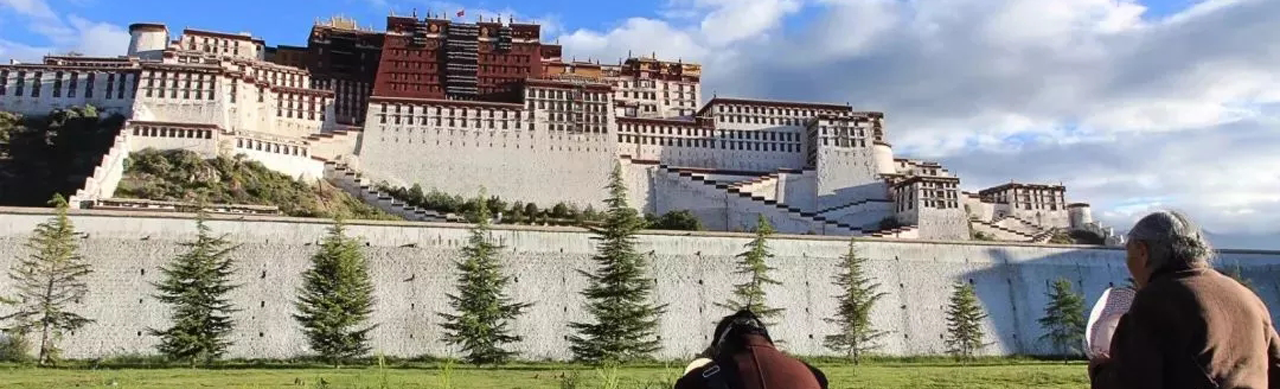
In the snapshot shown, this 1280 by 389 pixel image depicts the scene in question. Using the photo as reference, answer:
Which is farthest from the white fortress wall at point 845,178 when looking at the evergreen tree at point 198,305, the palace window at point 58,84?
the palace window at point 58,84

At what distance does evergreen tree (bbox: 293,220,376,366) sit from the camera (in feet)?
86.2

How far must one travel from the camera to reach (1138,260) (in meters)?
→ 4.03

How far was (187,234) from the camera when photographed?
2969 cm

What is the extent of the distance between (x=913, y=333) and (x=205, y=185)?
35.5 meters

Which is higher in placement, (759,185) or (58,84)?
(58,84)

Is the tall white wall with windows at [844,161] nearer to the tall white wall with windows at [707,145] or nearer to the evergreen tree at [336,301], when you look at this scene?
the tall white wall with windows at [707,145]

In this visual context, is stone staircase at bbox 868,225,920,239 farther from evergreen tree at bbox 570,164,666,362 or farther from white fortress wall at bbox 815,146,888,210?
evergreen tree at bbox 570,164,666,362

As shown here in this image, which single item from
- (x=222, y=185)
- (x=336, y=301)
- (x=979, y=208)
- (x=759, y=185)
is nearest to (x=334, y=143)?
(x=222, y=185)

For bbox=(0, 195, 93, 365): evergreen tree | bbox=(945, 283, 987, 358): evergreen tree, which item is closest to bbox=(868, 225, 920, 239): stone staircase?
bbox=(945, 283, 987, 358): evergreen tree

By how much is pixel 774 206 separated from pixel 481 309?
3374 cm

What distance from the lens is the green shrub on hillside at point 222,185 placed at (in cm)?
4781

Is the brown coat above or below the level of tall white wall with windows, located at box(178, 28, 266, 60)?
below

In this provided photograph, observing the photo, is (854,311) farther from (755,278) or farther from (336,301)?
(336,301)

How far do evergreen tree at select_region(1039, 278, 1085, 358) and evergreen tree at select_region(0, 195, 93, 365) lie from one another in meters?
31.4
